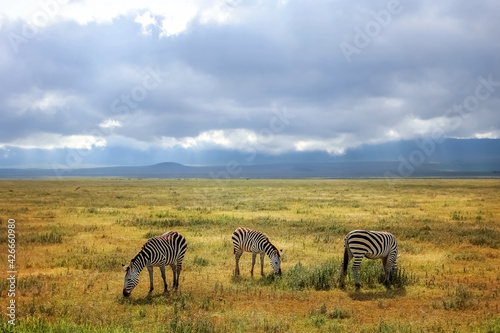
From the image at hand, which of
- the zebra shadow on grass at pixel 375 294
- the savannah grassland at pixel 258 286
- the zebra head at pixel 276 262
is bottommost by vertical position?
the zebra shadow on grass at pixel 375 294

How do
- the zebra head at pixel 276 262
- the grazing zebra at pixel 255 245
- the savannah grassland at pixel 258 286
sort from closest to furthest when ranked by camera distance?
the savannah grassland at pixel 258 286, the zebra head at pixel 276 262, the grazing zebra at pixel 255 245

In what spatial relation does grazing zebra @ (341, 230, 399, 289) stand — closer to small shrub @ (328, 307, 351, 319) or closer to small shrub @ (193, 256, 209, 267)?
small shrub @ (328, 307, 351, 319)

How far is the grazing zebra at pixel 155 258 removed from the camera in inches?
450

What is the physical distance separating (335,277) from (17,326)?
10.1 metres

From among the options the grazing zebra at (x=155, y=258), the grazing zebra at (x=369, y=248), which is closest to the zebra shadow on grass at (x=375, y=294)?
the grazing zebra at (x=369, y=248)

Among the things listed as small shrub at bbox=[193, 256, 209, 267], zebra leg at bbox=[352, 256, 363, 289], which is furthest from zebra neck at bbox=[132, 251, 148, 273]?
zebra leg at bbox=[352, 256, 363, 289]

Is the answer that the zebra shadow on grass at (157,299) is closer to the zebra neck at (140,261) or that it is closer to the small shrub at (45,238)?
the zebra neck at (140,261)

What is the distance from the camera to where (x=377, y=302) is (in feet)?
37.2

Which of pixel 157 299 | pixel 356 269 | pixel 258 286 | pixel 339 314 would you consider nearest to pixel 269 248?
pixel 258 286

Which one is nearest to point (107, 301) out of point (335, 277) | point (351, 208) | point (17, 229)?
point (335, 277)

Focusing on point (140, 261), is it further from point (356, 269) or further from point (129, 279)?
point (356, 269)

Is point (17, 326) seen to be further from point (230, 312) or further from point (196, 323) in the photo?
point (230, 312)

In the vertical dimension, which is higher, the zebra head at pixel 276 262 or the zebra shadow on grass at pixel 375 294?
the zebra head at pixel 276 262

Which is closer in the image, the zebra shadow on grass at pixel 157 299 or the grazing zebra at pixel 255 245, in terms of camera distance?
the zebra shadow on grass at pixel 157 299
